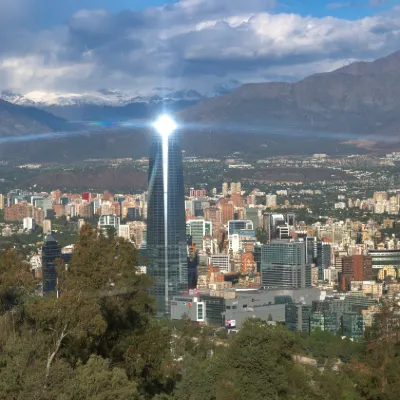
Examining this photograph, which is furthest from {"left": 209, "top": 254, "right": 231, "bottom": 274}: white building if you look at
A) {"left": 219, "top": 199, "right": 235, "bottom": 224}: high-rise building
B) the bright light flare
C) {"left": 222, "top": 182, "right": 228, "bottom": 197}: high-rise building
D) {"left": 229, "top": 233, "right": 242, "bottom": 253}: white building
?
the bright light flare

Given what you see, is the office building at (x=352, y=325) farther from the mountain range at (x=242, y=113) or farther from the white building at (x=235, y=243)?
the white building at (x=235, y=243)

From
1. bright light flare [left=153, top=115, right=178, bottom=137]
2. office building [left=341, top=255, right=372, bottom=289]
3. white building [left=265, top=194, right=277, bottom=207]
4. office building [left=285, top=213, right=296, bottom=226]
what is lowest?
office building [left=341, top=255, right=372, bottom=289]

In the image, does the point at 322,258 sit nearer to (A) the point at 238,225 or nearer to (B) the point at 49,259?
(A) the point at 238,225

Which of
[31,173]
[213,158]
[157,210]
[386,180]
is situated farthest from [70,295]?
[386,180]

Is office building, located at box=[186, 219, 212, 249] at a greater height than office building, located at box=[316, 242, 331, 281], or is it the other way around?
office building, located at box=[186, 219, 212, 249]

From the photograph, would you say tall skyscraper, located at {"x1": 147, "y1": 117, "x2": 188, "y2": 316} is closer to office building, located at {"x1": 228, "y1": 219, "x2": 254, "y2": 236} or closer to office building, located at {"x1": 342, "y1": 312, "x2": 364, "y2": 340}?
office building, located at {"x1": 228, "y1": 219, "x2": 254, "y2": 236}

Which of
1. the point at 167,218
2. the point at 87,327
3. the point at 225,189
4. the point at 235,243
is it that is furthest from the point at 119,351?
the point at 235,243

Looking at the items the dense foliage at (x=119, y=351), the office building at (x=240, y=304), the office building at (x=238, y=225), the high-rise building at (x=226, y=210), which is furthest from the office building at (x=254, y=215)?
the dense foliage at (x=119, y=351)

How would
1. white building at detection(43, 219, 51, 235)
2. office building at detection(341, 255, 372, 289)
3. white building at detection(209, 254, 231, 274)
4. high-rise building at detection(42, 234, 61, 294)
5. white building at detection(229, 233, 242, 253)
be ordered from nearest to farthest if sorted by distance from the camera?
high-rise building at detection(42, 234, 61, 294), white building at detection(43, 219, 51, 235), office building at detection(341, 255, 372, 289), white building at detection(209, 254, 231, 274), white building at detection(229, 233, 242, 253)
